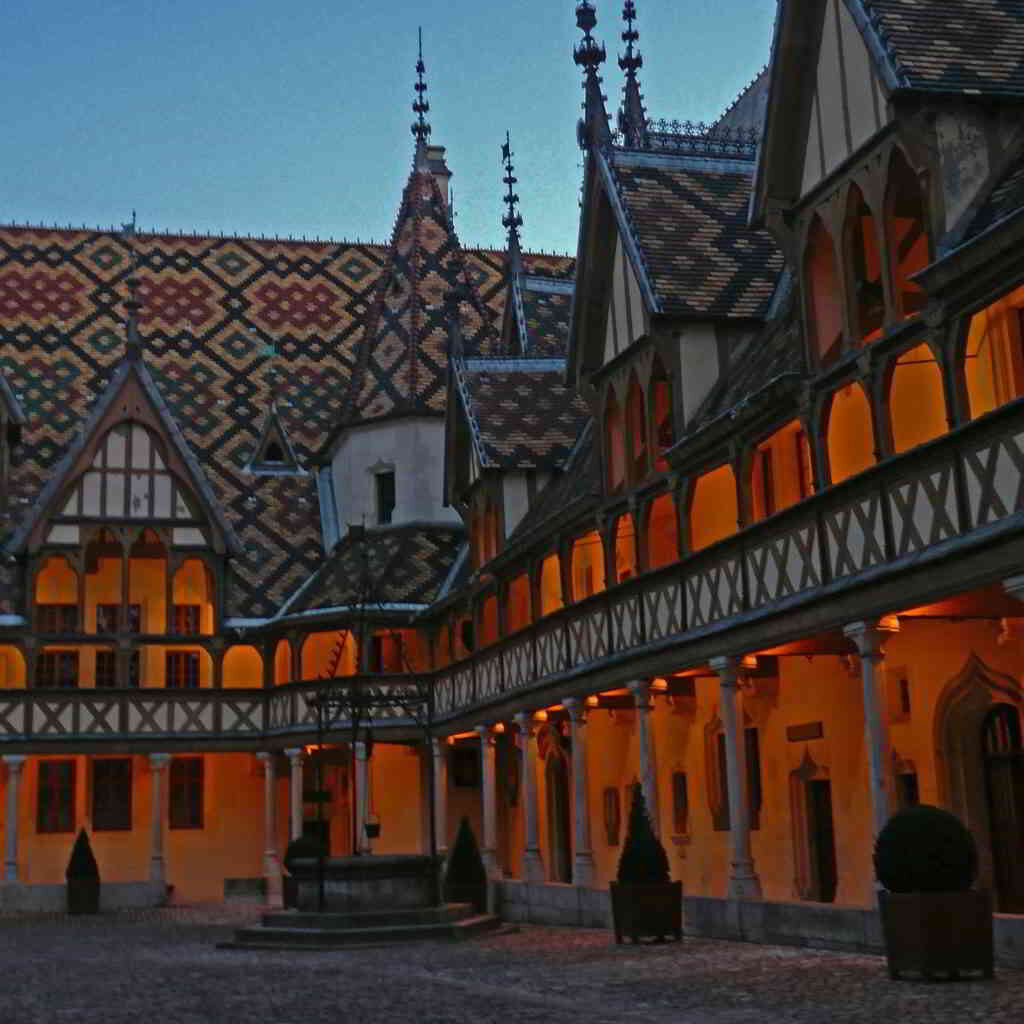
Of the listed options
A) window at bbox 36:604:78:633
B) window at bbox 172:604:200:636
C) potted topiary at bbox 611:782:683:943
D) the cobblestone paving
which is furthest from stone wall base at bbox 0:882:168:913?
potted topiary at bbox 611:782:683:943

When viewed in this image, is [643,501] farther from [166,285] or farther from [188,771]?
[166,285]

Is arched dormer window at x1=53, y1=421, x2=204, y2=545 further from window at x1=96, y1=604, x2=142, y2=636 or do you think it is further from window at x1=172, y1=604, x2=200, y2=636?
window at x1=96, y1=604, x2=142, y2=636

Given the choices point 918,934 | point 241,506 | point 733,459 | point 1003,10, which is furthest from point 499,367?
point 918,934

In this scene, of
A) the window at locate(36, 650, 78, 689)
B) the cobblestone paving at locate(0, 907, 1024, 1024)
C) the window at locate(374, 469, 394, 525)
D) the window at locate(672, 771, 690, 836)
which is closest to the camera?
the cobblestone paving at locate(0, 907, 1024, 1024)

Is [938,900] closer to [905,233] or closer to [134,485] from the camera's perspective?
[905,233]

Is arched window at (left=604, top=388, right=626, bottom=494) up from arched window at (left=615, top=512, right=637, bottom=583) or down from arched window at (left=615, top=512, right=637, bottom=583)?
up

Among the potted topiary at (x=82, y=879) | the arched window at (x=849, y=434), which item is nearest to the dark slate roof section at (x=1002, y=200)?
the arched window at (x=849, y=434)

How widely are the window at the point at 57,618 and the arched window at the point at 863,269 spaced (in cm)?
2426

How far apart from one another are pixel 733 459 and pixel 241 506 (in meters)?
24.0

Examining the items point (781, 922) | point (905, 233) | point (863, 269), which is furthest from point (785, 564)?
point (781, 922)

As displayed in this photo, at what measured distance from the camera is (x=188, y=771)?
38.6 m

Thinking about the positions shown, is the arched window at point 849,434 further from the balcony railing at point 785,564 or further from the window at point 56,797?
the window at point 56,797

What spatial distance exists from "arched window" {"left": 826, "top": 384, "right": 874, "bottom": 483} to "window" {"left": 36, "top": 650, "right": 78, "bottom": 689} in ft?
74.0

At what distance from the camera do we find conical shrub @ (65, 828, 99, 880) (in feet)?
113
